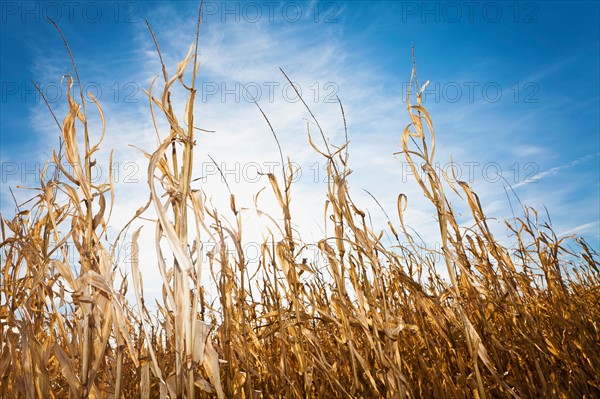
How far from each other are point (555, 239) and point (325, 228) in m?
1.34

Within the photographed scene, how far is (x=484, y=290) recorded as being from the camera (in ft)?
5.46

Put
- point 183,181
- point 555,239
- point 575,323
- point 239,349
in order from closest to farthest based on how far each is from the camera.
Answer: point 183,181 → point 239,349 → point 575,323 → point 555,239

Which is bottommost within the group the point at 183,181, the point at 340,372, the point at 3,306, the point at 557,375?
the point at 557,375

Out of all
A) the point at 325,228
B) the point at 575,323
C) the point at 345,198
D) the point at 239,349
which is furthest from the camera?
the point at 575,323

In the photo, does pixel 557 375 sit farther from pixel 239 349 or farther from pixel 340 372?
pixel 239 349

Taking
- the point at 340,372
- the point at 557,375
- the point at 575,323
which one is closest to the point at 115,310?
the point at 340,372

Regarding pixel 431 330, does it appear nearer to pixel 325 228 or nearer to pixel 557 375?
pixel 557 375

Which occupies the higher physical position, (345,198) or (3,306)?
(345,198)

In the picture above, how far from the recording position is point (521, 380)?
6.02ft

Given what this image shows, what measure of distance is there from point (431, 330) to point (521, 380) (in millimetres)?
409

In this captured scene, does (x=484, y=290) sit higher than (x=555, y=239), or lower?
lower

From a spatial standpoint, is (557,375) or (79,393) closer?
(79,393)

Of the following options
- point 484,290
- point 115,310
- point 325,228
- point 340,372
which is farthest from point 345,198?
point 115,310

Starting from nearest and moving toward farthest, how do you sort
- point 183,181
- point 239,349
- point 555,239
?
point 183,181
point 239,349
point 555,239
